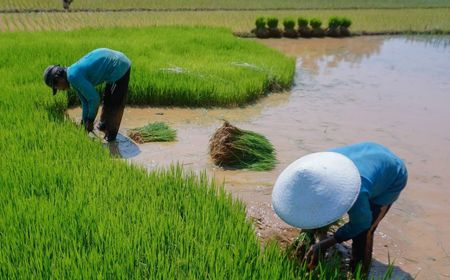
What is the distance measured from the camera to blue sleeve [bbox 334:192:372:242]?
1983 mm

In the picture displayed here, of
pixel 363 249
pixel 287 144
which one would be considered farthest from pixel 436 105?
pixel 363 249

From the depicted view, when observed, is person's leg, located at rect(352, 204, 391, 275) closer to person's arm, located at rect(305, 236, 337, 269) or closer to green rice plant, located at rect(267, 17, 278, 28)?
person's arm, located at rect(305, 236, 337, 269)

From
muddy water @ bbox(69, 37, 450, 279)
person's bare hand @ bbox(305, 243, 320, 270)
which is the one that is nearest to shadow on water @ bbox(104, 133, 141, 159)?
muddy water @ bbox(69, 37, 450, 279)

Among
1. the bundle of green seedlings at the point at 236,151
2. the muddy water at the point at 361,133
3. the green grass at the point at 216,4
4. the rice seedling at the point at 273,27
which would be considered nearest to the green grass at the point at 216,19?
the rice seedling at the point at 273,27

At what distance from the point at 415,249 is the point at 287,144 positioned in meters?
1.96

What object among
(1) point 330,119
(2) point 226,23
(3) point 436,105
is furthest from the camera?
(2) point 226,23

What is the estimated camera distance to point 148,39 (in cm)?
876

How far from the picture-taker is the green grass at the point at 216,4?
1529 cm

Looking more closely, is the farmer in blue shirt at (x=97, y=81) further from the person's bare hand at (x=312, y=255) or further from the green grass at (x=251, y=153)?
the person's bare hand at (x=312, y=255)

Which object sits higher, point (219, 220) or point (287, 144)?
point (219, 220)

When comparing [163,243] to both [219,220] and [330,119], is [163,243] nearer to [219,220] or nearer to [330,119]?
[219,220]

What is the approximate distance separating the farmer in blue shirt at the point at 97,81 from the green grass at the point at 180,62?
1348 mm

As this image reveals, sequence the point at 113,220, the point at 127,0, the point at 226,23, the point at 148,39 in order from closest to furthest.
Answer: the point at 113,220 < the point at 148,39 < the point at 226,23 < the point at 127,0

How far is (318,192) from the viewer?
6.05 ft
